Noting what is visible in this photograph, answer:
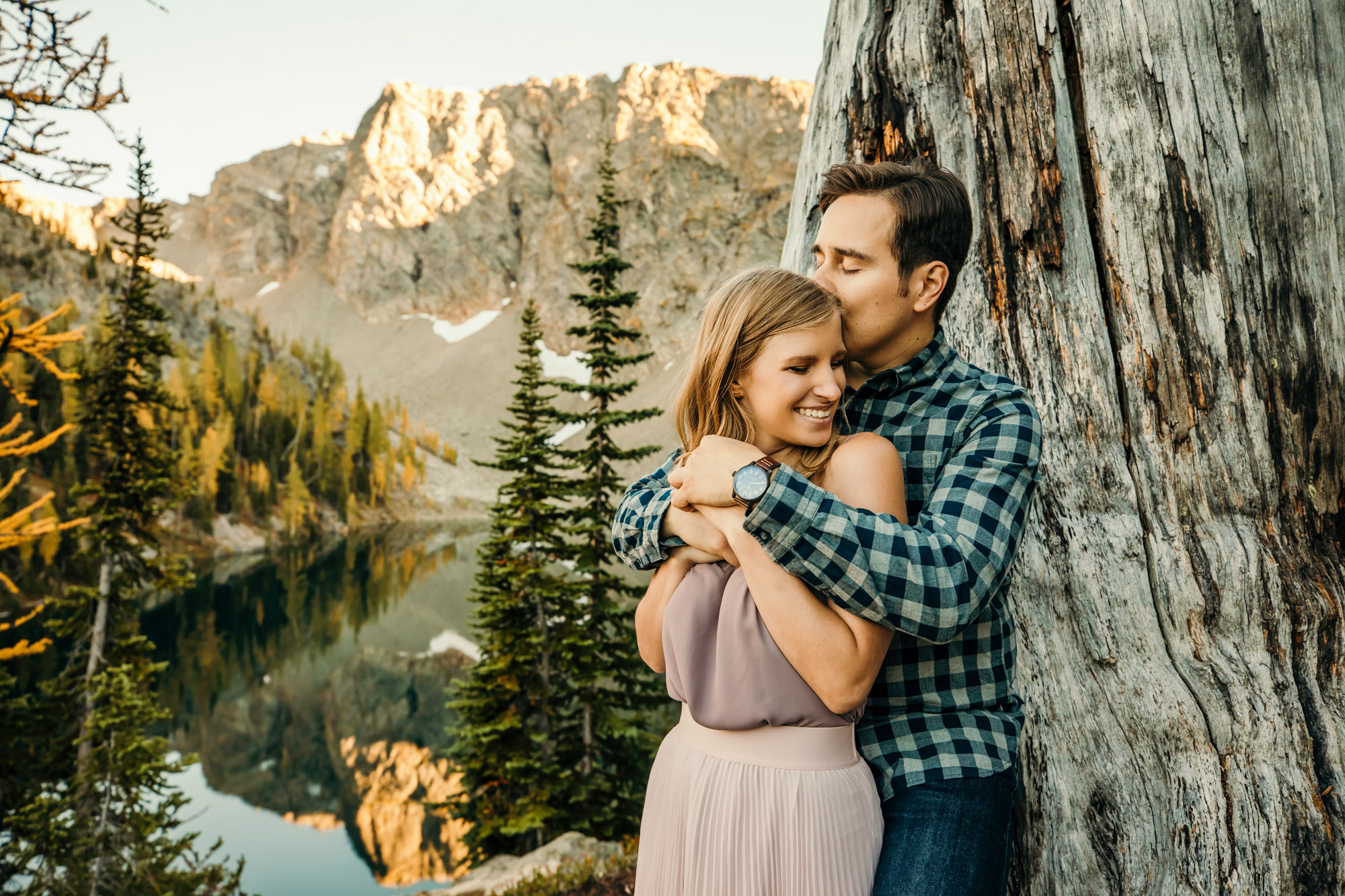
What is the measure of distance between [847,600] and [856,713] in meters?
0.38

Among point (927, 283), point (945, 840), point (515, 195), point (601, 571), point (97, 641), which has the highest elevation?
point (515, 195)

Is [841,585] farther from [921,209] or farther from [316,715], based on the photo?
[316,715]

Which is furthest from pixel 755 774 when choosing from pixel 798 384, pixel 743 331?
pixel 743 331

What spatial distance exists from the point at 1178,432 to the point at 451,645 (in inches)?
1664

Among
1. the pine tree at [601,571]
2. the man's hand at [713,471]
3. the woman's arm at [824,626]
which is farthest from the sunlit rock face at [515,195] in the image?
the woman's arm at [824,626]

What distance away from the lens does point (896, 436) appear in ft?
6.45

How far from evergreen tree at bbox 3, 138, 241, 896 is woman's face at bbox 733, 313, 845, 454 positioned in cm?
1414

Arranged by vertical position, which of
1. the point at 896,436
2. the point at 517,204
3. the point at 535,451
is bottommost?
the point at 535,451

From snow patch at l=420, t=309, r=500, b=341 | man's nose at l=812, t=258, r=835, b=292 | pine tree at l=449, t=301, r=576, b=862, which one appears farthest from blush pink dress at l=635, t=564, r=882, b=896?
snow patch at l=420, t=309, r=500, b=341

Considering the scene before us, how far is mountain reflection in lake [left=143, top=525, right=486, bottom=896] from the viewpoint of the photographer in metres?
24.4

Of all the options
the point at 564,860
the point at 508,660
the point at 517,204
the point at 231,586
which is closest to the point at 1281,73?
the point at 564,860

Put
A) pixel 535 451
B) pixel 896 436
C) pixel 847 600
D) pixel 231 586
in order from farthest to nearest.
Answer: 1. pixel 231 586
2. pixel 535 451
3. pixel 896 436
4. pixel 847 600

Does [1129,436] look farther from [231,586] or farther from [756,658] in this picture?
[231,586]

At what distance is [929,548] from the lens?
1512 mm
